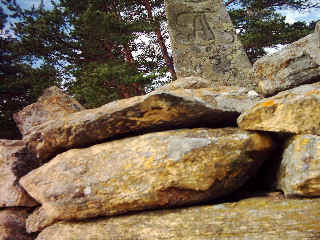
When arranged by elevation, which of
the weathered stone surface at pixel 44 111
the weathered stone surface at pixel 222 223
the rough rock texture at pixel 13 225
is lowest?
the rough rock texture at pixel 13 225

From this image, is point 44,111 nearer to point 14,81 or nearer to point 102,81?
point 102,81

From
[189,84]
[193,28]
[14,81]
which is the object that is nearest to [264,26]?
[193,28]

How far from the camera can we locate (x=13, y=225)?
14.5 feet

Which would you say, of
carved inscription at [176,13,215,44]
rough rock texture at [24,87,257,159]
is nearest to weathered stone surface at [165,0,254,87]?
carved inscription at [176,13,215,44]

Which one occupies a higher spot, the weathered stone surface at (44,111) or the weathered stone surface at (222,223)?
the weathered stone surface at (44,111)

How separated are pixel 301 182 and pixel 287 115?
0.76 metres

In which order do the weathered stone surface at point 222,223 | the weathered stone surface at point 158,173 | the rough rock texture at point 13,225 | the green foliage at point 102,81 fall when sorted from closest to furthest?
the weathered stone surface at point 222,223 < the weathered stone surface at point 158,173 < the rough rock texture at point 13,225 < the green foliage at point 102,81

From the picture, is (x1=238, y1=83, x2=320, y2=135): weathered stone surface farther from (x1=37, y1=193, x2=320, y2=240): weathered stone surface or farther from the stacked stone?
(x1=37, y1=193, x2=320, y2=240): weathered stone surface

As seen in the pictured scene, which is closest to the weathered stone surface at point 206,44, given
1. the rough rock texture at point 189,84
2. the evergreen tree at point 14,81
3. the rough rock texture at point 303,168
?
the rough rock texture at point 189,84

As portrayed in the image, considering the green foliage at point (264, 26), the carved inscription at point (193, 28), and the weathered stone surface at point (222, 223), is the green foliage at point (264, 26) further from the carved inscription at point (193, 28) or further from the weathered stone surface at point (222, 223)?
the weathered stone surface at point (222, 223)

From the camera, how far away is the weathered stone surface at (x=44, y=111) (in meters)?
A: 6.76

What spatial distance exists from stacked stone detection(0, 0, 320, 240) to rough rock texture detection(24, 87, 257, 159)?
0.02 m

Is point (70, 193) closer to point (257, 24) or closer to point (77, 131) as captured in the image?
point (77, 131)

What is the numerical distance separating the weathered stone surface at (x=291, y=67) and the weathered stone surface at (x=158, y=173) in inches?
36.9
